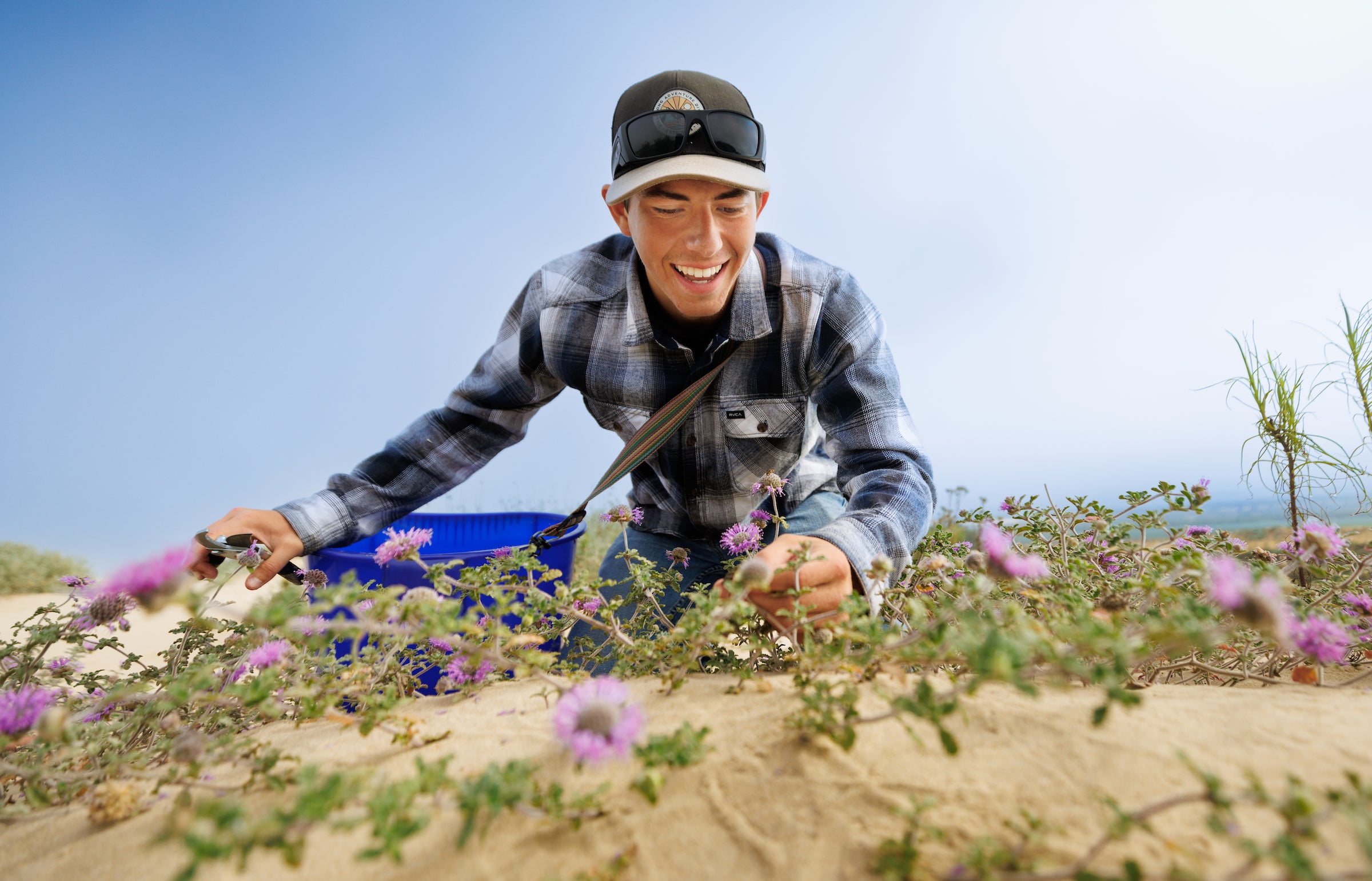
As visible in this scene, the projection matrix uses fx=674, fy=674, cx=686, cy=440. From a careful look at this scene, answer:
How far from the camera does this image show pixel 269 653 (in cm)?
167

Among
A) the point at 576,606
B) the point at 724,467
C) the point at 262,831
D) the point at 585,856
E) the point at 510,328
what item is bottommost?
the point at 585,856

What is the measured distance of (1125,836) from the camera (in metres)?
0.83

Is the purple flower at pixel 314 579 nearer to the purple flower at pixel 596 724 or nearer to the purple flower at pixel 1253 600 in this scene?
the purple flower at pixel 596 724

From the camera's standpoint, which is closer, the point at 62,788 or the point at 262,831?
the point at 262,831

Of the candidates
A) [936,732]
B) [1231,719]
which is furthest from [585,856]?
[1231,719]

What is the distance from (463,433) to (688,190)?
5.38 ft

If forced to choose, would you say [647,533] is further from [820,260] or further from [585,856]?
[585,856]

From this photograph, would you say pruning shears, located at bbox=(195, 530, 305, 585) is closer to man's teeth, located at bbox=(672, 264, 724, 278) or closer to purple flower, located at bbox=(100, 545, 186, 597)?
purple flower, located at bbox=(100, 545, 186, 597)

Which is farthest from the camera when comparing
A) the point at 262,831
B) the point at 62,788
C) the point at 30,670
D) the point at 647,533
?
the point at 647,533

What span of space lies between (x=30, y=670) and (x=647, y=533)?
2.33 meters

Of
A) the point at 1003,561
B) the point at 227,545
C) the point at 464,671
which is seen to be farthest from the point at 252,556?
the point at 1003,561

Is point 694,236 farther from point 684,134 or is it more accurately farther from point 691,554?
point 691,554

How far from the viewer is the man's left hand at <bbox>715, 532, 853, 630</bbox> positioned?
1536 millimetres

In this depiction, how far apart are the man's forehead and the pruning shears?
1742mm
